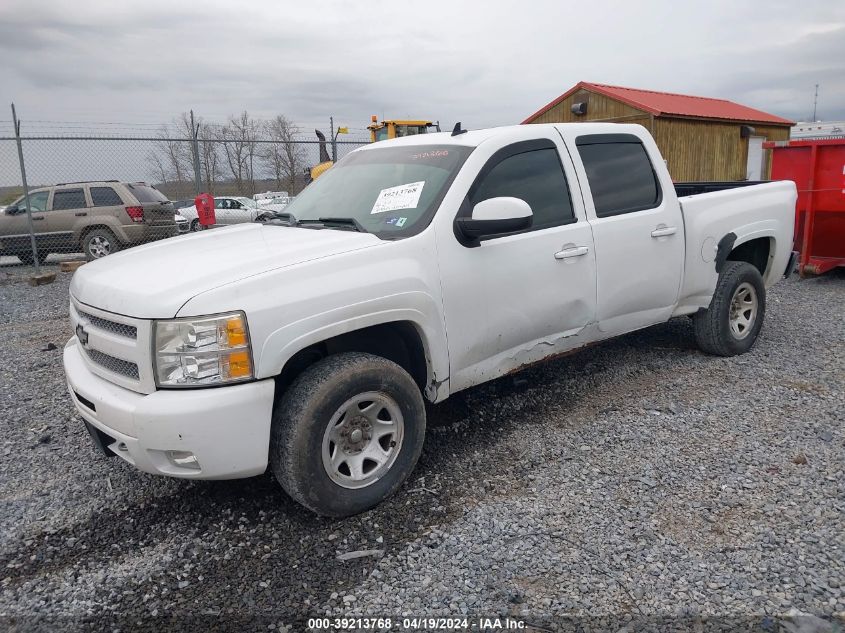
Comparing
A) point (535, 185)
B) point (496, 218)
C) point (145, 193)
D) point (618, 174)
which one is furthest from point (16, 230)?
point (496, 218)

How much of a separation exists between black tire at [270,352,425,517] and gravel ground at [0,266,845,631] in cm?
16

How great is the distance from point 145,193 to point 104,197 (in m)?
0.75

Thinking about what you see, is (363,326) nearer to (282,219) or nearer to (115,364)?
(115,364)

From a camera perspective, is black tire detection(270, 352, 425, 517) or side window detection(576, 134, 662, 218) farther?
side window detection(576, 134, 662, 218)

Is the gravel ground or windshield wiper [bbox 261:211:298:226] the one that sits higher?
windshield wiper [bbox 261:211:298:226]

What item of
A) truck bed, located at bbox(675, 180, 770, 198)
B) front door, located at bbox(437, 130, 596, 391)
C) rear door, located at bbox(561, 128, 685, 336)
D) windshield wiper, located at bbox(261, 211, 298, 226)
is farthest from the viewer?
truck bed, located at bbox(675, 180, 770, 198)

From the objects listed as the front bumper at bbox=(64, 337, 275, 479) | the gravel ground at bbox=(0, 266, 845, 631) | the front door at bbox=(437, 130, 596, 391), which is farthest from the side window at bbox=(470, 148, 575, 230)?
the front bumper at bbox=(64, 337, 275, 479)

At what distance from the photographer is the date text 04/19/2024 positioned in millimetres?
2371

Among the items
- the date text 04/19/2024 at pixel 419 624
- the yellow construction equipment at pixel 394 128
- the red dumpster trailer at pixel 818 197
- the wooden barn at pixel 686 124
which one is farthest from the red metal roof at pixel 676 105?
the date text 04/19/2024 at pixel 419 624

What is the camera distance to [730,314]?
17.0 ft

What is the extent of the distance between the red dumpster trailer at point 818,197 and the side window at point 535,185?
5.97 meters

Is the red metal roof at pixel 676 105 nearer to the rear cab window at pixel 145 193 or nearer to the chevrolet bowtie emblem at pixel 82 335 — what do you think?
the rear cab window at pixel 145 193

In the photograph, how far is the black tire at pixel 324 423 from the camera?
111 inches

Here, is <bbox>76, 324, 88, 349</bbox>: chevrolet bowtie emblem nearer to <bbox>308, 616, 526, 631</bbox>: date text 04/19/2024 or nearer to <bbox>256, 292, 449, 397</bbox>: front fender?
<bbox>256, 292, 449, 397</bbox>: front fender
